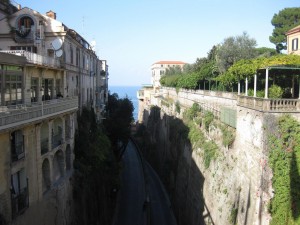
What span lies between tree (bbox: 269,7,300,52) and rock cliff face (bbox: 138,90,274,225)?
23658 mm

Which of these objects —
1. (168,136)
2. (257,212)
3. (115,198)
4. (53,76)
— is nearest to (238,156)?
(257,212)

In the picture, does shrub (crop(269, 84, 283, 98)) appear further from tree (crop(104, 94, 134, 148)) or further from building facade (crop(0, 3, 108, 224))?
tree (crop(104, 94, 134, 148))

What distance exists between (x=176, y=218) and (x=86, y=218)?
1274 cm

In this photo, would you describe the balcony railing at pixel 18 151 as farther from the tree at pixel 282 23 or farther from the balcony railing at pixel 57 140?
the tree at pixel 282 23

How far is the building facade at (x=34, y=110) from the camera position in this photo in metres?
15.2

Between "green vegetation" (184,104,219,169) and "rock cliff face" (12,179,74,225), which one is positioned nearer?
"rock cliff face" (12,179,74,225)

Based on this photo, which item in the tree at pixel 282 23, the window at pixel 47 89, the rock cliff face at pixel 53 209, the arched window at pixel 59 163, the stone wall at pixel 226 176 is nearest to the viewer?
the rock cliff face at pixel 53 209

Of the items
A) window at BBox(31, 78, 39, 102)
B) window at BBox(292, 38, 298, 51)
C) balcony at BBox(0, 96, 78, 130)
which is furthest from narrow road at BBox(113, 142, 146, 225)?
window at BBox(292, 38, 298, 51)

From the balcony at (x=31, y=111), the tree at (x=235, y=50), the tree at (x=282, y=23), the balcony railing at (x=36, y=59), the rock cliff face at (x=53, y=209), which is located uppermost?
the tree at (x=282, y=23)

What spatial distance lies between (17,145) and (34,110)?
2.06 m

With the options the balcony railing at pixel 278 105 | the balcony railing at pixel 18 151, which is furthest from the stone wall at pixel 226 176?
the balcony railing at pixel 18 151

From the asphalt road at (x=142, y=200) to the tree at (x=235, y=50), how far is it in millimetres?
17498

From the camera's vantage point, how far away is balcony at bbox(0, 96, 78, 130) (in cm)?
1427

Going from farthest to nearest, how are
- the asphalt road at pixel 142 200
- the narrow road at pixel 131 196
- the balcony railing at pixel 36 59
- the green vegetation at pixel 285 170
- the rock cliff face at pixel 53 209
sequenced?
the asphalt road at pixel 142 200, the narrow road at pixel 131 196, the balcony railing at pixel 36 59, the rock cliff face at pixel 53 209, the green vegetation at pixel 285 170
